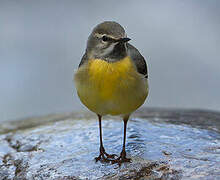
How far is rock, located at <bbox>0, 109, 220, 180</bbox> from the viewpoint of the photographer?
5.36 metres

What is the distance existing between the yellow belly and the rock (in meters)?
0.75

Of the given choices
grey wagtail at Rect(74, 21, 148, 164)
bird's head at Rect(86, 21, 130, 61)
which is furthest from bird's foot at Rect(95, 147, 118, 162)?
bird's head at Rect(86, 21, 130, 61)

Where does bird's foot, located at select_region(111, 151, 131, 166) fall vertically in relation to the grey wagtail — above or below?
below

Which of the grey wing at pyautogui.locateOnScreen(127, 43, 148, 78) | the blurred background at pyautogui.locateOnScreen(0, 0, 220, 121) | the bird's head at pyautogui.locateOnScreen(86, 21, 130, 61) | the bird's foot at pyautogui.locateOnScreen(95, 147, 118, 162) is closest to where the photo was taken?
the bird's head at pyautogui.locateOnScreen(86, 21, 130, 61)

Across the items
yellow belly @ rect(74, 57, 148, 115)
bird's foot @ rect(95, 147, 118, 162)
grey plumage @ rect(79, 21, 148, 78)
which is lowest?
bird's foot @ rect(95, 147, 118, 162)

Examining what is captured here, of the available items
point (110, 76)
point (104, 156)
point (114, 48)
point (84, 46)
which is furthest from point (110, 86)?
point (84, 46)

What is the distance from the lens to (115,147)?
6379 millimetres

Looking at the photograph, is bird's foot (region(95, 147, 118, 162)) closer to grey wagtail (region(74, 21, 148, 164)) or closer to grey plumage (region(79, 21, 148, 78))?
grey wagtail (region(74, 21, 148, 164))

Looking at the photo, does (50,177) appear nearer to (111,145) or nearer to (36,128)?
(111,145)

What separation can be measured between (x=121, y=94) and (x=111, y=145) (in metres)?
1.30

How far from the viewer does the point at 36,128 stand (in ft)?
25.0

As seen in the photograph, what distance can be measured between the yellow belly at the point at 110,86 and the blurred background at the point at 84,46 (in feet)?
25.5

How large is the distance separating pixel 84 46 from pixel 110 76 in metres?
9.74

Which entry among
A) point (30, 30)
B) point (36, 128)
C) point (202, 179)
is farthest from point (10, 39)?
point (202, 179)
